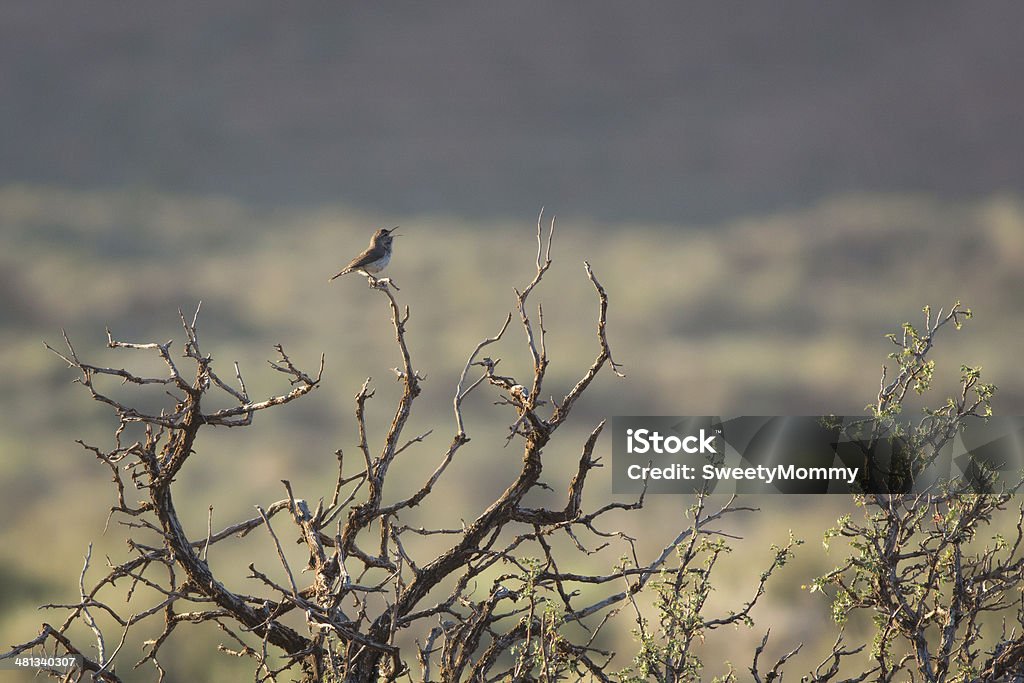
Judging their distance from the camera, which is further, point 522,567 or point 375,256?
point 375,256

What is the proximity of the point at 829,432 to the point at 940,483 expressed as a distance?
0.59 m

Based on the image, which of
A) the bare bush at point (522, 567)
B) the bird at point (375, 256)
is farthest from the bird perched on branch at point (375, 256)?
the bare bush at point (522, 567)

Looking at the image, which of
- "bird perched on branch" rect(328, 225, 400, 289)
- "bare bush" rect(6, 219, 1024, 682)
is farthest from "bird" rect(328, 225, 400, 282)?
"bare bush" rect(6, 219, 1024, 682)

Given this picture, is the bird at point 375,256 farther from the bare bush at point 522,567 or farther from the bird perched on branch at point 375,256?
the bare bush at point 522,567

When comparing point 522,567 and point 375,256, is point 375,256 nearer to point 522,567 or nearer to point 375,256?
point 375,256

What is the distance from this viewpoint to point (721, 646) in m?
7.19

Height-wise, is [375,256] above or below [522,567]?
above

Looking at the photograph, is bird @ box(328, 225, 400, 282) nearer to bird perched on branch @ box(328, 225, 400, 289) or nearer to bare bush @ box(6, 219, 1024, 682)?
bird perched on branch @ box(328, 225, 400, 289)

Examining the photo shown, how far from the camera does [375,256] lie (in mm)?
4426

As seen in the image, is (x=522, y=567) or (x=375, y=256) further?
(x=375, y=256)

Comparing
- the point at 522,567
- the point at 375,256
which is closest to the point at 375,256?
the point at 375,256

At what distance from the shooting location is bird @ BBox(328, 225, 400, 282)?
13.6 ft

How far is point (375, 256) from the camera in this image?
443 centimetres

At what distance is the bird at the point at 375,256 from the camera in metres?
4.16
